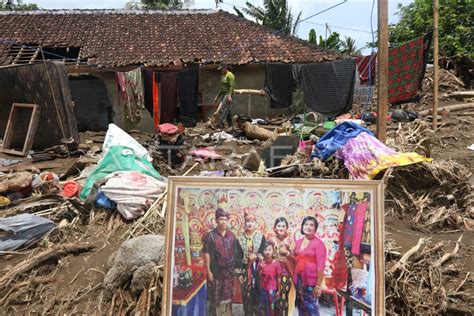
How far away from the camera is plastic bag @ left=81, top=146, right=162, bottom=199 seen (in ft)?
19.0

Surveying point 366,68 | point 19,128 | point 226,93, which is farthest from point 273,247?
point 366,68

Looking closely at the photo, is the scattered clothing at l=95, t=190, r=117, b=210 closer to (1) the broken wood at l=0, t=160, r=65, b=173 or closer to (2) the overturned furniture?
(1) the broken wood at l=0, t=160, r=65, b=173

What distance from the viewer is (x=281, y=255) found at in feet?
7.96

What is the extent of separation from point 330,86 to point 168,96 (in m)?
3.96

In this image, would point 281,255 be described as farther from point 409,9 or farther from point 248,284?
point 409,9

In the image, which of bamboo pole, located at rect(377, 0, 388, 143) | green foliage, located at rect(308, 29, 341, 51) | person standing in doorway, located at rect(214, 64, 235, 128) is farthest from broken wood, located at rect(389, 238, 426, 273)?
green foliage, located at rect(308, 29, 341, 51)

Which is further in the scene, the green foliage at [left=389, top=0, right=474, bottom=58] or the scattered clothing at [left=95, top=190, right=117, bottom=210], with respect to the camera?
the green foliage at [left=389, top=0, right=474, bottom=58]

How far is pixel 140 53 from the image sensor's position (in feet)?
47.5

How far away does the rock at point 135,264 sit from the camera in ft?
10.8

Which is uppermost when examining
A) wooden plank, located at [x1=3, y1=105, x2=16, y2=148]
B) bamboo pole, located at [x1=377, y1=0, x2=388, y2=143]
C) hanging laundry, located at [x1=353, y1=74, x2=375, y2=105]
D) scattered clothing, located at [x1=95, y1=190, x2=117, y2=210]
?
hanging laundry, located at [x1=353, y1=74, x2=375, y2=105]

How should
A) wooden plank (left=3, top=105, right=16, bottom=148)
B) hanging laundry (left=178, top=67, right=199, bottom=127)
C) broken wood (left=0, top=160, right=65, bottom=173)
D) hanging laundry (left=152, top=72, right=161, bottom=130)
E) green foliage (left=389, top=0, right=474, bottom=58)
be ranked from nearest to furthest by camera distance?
broken wood (left=0, top=160, right=65, bottom=173)
wooden plank (left=3, top=105, right=16, bottom=148)
hanging laundry (left=152, top=72, right=161, bottom=130)
hanging laundry (left=178, top=67, right=199, bottom=127)
green foliage (left=389, top=0, right=474, bottom=58)

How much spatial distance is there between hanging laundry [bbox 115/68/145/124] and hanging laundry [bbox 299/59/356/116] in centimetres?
404

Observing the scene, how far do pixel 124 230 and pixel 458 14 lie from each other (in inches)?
651

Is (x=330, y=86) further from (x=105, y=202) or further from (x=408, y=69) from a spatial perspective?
(x=105, y=202)
